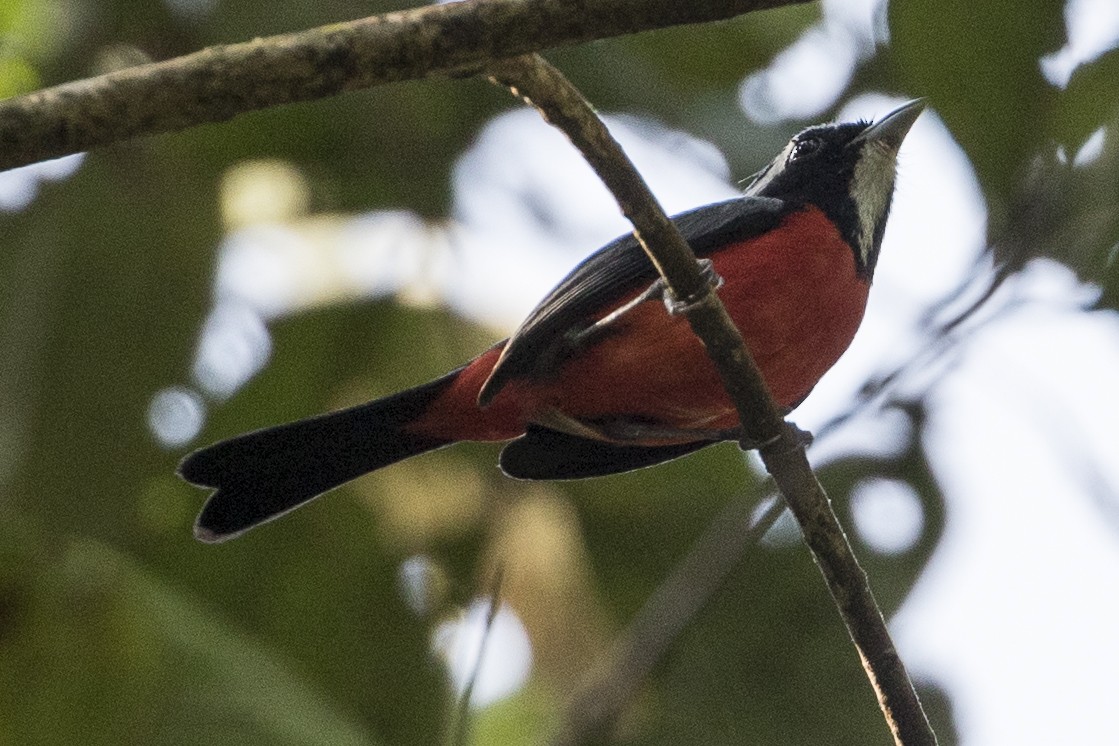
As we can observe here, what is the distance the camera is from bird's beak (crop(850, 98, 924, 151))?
391cm

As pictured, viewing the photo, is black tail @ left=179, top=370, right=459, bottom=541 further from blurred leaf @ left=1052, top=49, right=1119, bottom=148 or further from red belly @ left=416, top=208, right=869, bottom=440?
blurred leaf @ left=1052, top=49, right=1119, bottom=148

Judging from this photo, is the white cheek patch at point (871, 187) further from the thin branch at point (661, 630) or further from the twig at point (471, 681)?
the twig at point (471, 681)

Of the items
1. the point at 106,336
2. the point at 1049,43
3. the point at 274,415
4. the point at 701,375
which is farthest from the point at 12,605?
the point at 1049,43

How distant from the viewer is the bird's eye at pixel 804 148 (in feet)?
12.9

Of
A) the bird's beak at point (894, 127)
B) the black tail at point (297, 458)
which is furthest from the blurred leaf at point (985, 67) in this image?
the black tail at point (297, 458)

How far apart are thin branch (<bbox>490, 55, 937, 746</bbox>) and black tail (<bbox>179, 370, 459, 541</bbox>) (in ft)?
3.32

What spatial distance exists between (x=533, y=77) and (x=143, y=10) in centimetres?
298

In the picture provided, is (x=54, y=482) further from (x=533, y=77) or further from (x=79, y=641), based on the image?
(x=533, y=77)

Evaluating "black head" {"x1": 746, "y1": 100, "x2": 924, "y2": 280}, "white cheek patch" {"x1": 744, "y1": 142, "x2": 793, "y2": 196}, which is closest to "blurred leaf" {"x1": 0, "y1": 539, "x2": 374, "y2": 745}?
"black head" {"x1": 746, "y1": 100, "x2": 924, "y2": 280}

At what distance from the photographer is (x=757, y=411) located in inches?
102

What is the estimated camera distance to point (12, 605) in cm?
330

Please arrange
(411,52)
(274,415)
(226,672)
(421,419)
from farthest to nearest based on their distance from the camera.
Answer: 1. (274,415)
2. (421,419)
3. (226,672)
4. (411,52)

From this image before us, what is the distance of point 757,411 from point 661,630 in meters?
0.42

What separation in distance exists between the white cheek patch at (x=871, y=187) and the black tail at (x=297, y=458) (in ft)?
3.58
